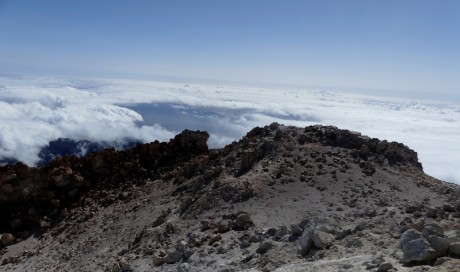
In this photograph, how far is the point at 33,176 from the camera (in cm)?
2672

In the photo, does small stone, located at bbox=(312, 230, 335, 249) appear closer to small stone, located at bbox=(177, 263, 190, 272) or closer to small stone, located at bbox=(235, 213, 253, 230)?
small stone, located at bbox=(177, 263, 190, 272)

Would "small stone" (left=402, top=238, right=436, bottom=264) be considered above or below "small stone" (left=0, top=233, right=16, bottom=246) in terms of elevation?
above

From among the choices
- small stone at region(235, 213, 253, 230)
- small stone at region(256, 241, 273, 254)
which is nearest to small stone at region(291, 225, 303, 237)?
small stone at region(256, 241, 273, 254)

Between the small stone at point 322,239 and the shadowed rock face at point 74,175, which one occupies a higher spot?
the small stone at point 322,239

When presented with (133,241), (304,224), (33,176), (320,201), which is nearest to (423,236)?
(304,224)

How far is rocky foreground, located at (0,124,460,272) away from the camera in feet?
37.5

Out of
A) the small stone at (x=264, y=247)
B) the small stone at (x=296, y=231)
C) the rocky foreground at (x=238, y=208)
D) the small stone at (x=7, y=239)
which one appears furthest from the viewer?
the small stone at (x=7, y=239)

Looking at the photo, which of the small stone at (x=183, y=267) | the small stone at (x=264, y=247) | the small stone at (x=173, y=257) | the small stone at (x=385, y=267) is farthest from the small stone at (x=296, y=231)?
the small stone at (x=385, y=267)

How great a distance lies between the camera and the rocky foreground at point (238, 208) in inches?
450

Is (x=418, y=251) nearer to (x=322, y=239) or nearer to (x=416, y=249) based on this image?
(x=416, y=249)

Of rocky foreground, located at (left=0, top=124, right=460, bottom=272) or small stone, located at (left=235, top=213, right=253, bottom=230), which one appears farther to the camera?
small stone, located at (left=235, top=213, right=253, bottom=230)

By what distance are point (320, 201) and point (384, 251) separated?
23.6 feet

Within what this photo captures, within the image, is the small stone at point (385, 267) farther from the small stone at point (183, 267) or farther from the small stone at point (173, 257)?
the small stone at point (173, 257)

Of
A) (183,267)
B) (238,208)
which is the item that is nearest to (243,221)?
(238,208)
